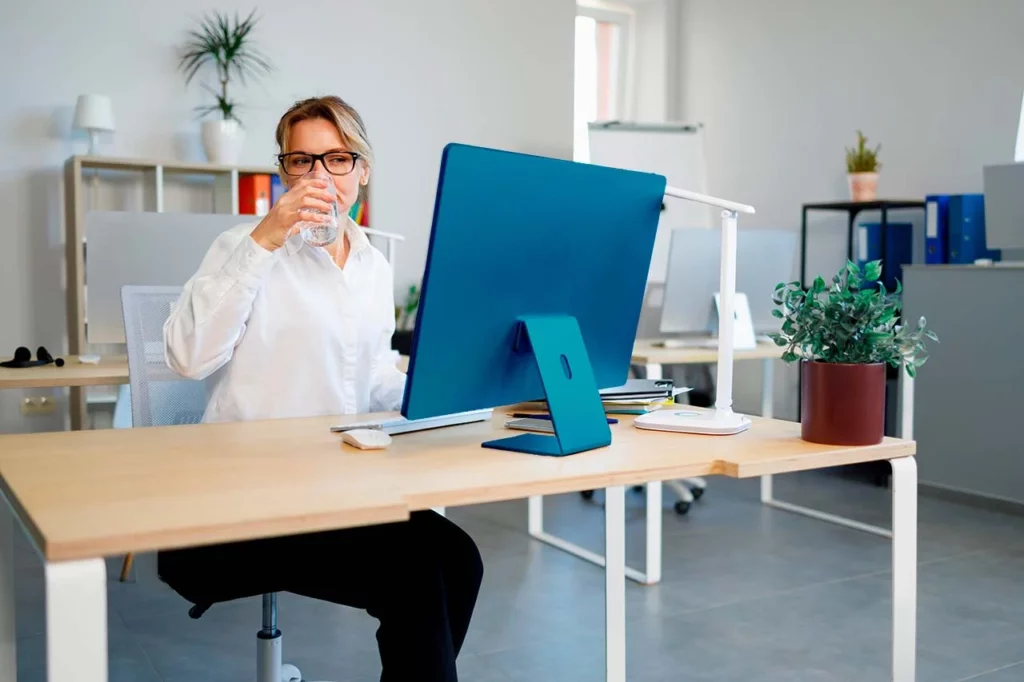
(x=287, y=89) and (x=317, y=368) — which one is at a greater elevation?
(x=287, y=89)

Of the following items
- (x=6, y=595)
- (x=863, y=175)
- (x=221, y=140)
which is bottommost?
(x=6, y=595)

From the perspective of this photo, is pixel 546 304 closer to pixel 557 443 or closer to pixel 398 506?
pixel 557 443

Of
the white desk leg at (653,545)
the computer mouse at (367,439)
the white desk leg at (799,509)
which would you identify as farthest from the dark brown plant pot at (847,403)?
the white desk leg at (799,509)

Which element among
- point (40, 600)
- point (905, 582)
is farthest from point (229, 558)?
point (40, 600)

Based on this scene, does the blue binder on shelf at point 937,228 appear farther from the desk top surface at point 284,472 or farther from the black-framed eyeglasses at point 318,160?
the black-framed eyeglasses at point 318,160

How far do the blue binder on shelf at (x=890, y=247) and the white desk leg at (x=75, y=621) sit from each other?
4334mm

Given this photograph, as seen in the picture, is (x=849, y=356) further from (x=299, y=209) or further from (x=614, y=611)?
(x=299, y=209)

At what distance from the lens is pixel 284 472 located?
4.18 feet

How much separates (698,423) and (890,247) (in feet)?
11.5

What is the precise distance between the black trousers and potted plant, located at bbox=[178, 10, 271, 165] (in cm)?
344

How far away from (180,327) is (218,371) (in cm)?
17

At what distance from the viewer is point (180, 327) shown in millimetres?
1614

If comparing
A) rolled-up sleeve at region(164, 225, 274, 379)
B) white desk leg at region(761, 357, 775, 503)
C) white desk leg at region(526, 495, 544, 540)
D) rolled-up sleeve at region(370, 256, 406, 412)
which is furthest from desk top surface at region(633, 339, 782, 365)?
rolled-up sleeve at region(164, 225, 274, 379)

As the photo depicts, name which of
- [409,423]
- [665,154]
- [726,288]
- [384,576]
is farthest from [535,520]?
[665,154]
